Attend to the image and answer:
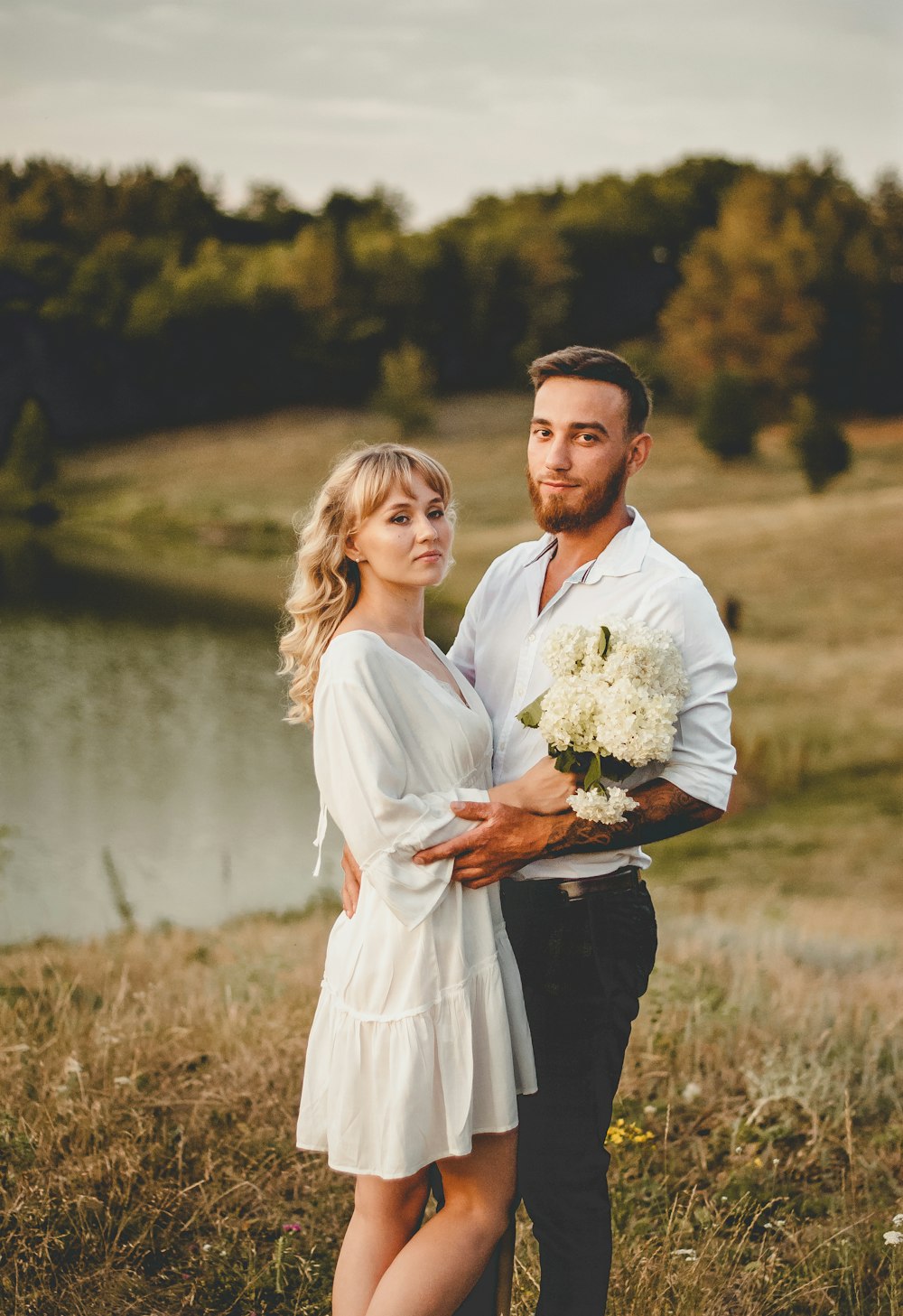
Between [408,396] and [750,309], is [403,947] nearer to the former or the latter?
[408,396]

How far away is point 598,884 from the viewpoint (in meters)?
3.16

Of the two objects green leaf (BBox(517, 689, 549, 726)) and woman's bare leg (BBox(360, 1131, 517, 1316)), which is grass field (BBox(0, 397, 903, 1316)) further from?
green leaf (BBox(517, 689, 549, 726))

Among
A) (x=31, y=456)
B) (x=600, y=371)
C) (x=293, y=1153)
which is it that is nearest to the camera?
(x=600, y=371)

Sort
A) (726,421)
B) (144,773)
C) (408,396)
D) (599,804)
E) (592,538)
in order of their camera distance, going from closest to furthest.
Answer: (599,804), (592,538), (144,773), (726,421), (408,396)

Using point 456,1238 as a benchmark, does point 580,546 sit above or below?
above

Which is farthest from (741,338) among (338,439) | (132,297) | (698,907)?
(698,907)

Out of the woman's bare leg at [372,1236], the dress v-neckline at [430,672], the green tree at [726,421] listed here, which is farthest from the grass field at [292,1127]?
the green tree at [726,421]

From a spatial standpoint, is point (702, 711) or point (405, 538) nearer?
point (405, 538)

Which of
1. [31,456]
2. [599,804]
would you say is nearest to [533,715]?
[599,804]

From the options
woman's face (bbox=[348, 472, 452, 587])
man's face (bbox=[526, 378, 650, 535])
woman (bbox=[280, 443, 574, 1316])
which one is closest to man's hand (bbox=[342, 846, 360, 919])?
woman (bbox=[280, 443, 574, 1316])

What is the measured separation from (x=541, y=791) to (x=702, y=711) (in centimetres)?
49

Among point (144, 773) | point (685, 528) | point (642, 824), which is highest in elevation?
point (642, 824)

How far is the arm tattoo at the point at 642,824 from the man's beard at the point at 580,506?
724mm

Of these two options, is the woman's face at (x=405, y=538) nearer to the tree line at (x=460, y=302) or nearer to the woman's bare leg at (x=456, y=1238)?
the woman's bare leg at (x=456, y=1238)
